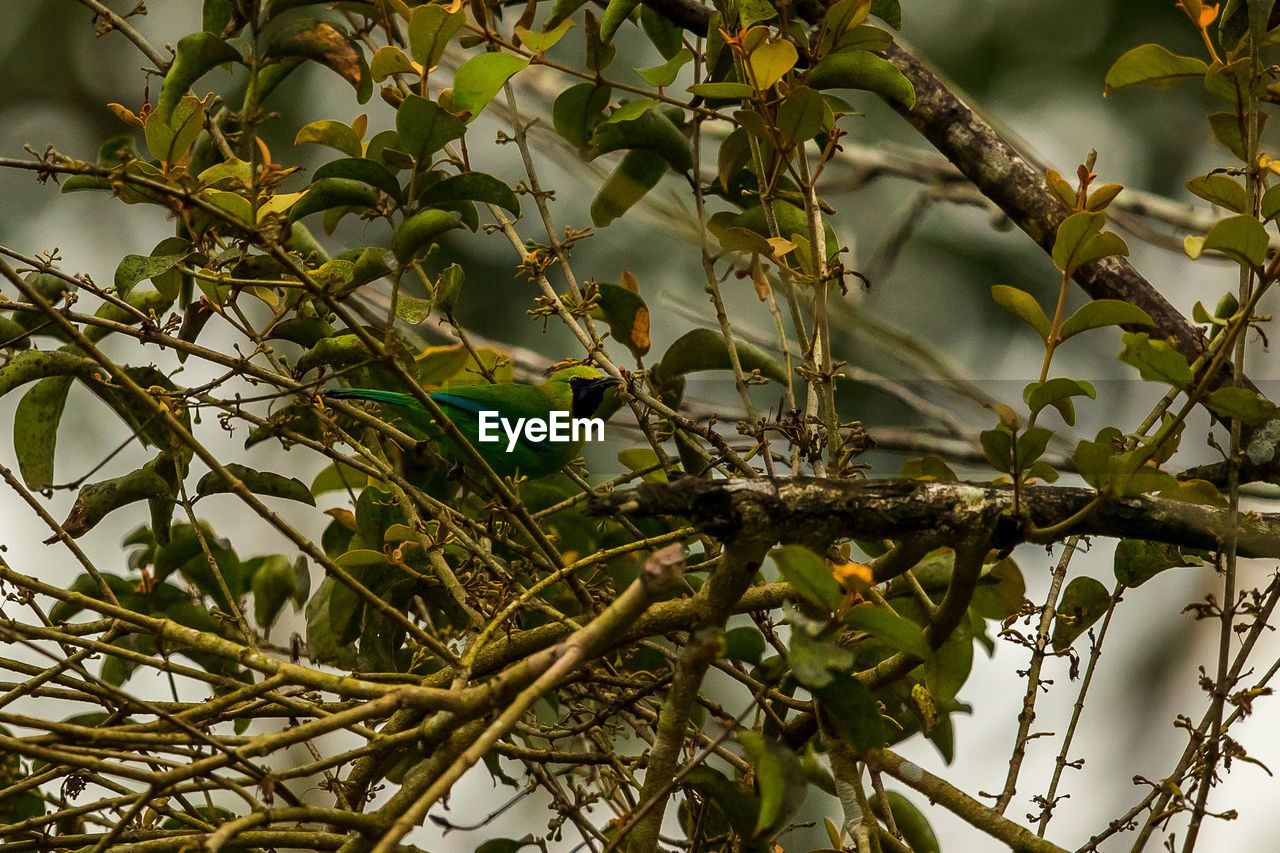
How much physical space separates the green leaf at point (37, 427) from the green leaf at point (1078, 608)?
5.44ft

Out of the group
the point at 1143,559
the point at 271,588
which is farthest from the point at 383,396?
the point at 1143,559

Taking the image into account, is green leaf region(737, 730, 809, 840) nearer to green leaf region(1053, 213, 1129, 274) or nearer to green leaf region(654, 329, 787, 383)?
green leaf region(1053, 213, 1129, 274)

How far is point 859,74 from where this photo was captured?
5.58ft

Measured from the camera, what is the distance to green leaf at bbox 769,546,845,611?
3.65 ft

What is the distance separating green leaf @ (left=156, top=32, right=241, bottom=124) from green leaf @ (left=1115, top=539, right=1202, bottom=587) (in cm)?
154

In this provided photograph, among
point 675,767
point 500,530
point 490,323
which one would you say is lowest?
point 675,767

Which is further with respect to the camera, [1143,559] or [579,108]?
[579,108]

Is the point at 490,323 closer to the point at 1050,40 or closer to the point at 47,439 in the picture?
the point at 1050,40

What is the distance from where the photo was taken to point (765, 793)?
106 cm

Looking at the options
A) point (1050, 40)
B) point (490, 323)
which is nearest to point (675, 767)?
point (490, 323)

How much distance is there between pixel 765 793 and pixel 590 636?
8.8 inches

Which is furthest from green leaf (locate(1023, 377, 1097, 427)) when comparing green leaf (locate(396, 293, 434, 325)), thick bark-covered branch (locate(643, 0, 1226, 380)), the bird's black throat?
the bird's black throat

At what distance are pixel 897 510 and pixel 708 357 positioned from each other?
32.4 inches

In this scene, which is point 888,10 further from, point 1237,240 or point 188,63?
point 188,63
